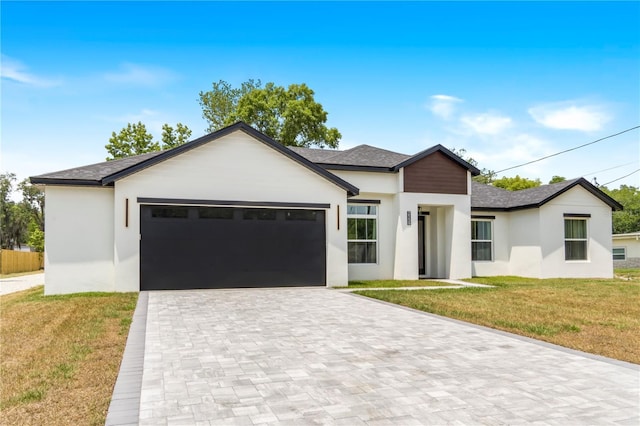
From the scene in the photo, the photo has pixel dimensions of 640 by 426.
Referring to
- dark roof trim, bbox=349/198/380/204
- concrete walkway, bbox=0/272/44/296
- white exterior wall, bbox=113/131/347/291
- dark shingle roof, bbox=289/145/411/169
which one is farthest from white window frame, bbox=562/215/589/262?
concrete walkway, bbox=0/272/44/296

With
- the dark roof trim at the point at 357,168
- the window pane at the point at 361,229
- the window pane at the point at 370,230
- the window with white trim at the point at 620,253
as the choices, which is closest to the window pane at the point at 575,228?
the dark roof trim at the point at 357,168

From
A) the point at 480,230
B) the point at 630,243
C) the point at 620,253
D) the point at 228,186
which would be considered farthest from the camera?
the point at 620,253

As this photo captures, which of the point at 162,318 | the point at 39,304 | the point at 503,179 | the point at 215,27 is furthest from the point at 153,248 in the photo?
the point at 503,179

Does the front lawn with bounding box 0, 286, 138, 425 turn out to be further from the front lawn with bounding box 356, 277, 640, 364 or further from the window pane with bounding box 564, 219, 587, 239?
the window pane with bounding box 564, 219, 587, 239

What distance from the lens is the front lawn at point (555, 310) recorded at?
722cm

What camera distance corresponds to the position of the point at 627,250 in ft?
103

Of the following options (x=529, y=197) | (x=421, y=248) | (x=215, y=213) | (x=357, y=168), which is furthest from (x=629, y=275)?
(x=215, y=213)

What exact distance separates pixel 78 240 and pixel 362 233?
995 cm

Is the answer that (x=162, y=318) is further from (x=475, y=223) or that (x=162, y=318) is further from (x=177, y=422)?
(x=475, y=223)

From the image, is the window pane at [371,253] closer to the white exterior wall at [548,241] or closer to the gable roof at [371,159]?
the gable roof at [371,159]

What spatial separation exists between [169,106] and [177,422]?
99.0ft

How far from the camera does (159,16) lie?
1455cm

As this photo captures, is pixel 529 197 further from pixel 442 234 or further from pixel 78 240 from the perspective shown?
pixel 78 240

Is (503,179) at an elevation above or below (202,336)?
above
